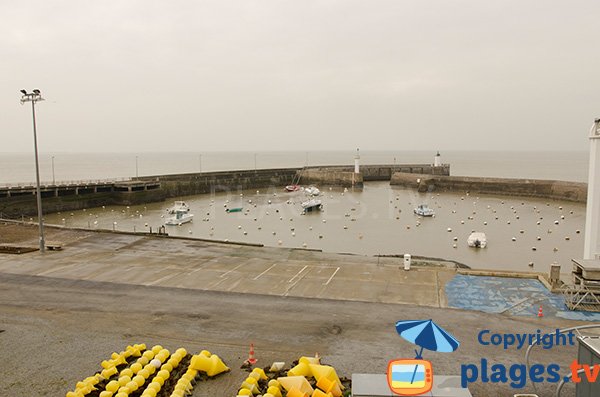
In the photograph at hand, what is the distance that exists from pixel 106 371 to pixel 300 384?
4143mm

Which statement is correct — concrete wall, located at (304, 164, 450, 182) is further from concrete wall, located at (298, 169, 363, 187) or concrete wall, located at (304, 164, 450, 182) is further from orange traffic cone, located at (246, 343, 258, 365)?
orange traffic cone, located at (246, 343, 258, 365)

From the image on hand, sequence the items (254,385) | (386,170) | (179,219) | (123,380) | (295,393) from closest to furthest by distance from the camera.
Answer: (295,393), (254,385), (123,380), (179,219), (386,170)

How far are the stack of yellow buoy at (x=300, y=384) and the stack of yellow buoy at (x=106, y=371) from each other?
2.73 metres

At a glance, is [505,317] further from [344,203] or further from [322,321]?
[344,203]

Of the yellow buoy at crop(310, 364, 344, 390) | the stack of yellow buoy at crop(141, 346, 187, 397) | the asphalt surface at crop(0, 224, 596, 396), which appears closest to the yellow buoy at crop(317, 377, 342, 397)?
the yellow buoy at crop(310, 364, 344, 390)

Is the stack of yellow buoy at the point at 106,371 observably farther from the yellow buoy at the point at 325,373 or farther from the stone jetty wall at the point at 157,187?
the stone jetty wall at the point at 157,187

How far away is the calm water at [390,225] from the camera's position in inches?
1336

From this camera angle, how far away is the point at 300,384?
26.8 feet

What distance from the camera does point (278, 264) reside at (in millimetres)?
20172

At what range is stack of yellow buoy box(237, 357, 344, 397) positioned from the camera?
8039 mm

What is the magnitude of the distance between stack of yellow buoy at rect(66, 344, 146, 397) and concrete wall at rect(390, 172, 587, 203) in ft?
220

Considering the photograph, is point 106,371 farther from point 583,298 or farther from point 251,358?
point 583,298

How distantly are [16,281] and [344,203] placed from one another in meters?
49.9

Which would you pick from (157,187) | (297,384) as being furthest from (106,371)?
(157,187)
